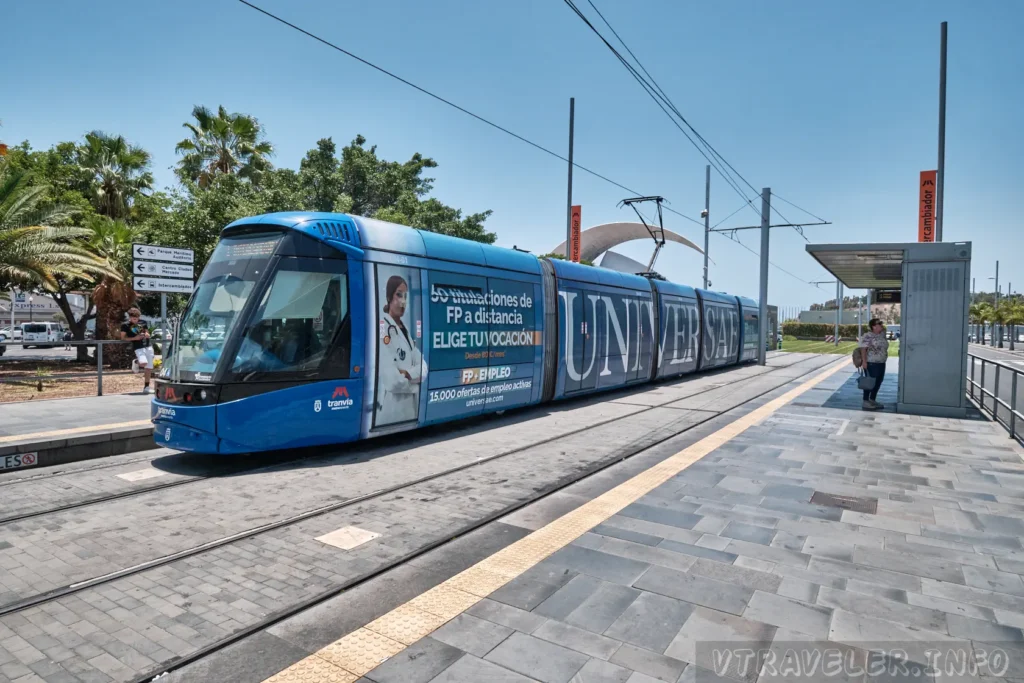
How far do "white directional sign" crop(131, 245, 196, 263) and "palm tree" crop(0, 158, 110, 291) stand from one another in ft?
15.7

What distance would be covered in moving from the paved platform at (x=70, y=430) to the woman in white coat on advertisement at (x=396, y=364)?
3.19 metres

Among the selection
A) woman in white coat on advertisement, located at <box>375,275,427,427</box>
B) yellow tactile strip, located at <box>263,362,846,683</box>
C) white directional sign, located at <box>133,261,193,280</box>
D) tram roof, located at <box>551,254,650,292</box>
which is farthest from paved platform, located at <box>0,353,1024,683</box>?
white directional sign, located at <box>133,261,193,280</box>

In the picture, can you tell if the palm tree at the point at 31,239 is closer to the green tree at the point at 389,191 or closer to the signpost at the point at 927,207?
the green tree at the point at 389,191

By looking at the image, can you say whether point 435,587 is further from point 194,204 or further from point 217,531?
point 194,204

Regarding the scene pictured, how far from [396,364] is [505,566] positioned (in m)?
4.23

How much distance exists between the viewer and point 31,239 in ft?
48.8

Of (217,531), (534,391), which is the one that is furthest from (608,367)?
(217,531)

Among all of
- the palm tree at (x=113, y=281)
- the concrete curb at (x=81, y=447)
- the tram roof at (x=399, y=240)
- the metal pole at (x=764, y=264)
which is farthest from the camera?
the metal pole at (x=764, y=264)

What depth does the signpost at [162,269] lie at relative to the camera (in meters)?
12.0

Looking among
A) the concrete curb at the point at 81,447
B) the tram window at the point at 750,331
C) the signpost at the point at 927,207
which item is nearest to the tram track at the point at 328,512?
the concrete curb at the point at 81,447

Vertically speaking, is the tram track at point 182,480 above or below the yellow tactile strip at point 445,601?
above

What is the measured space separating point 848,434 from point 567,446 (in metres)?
4.56

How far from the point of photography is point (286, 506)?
570 cm

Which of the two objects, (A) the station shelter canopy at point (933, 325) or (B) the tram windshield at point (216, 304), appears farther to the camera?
(A) the station shelter canopy at point (933, 325)
